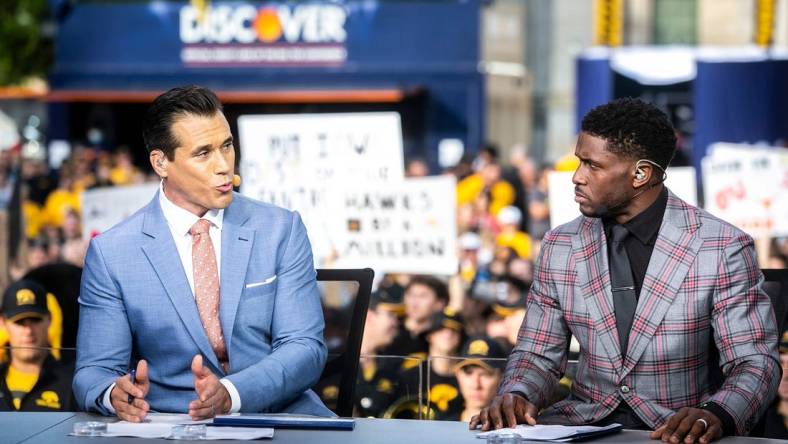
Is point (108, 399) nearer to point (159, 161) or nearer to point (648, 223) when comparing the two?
point (159, 161)

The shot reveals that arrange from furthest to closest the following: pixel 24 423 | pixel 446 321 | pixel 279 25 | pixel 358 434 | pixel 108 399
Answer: pixel 279 25 → pixel 446 321 → pixel 108 399 → pixel 24 423 → pixel 358 434

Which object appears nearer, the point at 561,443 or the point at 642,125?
the point at 561,443

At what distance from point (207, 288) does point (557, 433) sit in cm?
122

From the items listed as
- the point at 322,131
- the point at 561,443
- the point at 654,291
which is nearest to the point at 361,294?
the point at 654,291

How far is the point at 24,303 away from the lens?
7504 mm

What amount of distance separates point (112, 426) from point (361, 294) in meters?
1.21

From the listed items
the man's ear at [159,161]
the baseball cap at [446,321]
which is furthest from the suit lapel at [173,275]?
the baseball cap at [446,321]

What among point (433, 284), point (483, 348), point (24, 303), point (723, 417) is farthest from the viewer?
point (433, 284)

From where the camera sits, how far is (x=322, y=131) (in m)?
9.73

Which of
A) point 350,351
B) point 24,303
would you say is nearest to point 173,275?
point 350,351

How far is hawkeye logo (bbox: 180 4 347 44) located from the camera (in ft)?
99.1

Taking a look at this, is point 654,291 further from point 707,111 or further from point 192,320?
point 707,111

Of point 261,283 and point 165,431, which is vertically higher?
point 261,283

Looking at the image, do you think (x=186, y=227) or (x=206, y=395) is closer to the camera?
(x=206, y=395)
